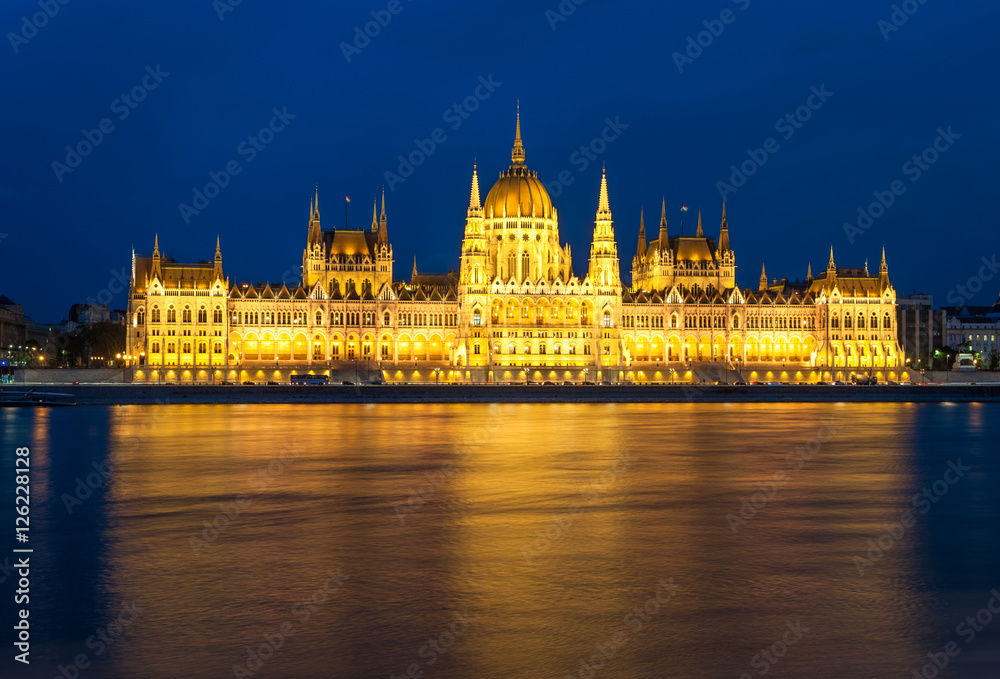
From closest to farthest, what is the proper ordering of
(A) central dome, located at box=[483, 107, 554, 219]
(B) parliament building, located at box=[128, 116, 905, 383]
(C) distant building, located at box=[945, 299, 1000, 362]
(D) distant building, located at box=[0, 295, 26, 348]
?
(B) parliament building, located at box=[128, 116, 905, 383] → (A) central dome, located at box=[483, 107, 554, 219] → (D) distant building, located at box=[0, 295, 26, 348] → (C) distant building, located at box=[945, 299, 1000, 362]

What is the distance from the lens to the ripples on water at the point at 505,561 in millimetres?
14602

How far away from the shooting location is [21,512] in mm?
27156

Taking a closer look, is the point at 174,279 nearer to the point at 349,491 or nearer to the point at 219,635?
the point at 349,491

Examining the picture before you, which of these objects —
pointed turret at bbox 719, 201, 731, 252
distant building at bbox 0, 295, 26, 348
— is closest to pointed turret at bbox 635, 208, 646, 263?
pointed turret at bbox 719, 201, 731, 252

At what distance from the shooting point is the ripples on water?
14602mm

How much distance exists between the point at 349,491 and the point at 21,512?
9.27 m

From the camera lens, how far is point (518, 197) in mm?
128500

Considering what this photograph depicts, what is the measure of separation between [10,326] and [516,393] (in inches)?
3955

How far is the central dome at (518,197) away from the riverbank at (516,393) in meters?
38.5

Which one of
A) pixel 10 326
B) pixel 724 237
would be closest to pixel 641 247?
pixel 724 237

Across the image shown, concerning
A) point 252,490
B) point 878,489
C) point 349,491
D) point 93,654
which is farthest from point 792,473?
point 93,654

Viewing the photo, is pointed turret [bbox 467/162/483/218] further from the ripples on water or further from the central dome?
the ripples on water

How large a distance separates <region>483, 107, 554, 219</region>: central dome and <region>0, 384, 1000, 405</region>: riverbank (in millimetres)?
38461

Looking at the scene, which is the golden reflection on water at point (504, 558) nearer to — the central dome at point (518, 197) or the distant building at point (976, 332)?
the central dome at point (518, 197)
